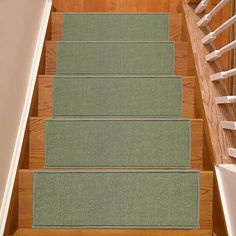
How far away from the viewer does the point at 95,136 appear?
1.92m

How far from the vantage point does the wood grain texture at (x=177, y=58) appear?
238 centimetres

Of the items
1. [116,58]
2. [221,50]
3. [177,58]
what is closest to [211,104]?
[221,50]

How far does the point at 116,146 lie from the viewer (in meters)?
1.91

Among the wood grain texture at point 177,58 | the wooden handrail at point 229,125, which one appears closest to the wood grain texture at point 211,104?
the wooden handrail at point 229,125

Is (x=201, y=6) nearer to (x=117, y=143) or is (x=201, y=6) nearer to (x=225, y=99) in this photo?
(x=225, y=99)

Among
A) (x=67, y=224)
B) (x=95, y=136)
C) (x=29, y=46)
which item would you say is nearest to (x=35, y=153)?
(x=95, y=136)

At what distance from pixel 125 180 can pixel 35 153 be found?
1.60 ft

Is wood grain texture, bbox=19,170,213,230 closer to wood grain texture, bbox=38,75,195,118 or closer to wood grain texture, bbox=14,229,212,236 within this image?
wood grain texture, bbox=14,229,212,236

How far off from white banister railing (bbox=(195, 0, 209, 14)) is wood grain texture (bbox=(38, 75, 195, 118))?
0.39m

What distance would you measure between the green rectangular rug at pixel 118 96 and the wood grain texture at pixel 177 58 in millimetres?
252

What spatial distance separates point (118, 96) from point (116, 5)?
1221 mm

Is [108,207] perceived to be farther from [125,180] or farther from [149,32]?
[149,32]

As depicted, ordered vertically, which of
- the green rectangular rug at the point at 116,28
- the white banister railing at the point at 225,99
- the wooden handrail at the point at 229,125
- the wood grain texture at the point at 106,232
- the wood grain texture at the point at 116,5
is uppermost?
the wood grain texture at the point at 116,5

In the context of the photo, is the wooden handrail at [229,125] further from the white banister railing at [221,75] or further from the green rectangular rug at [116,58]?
the green rectangular rug at [116,58]
